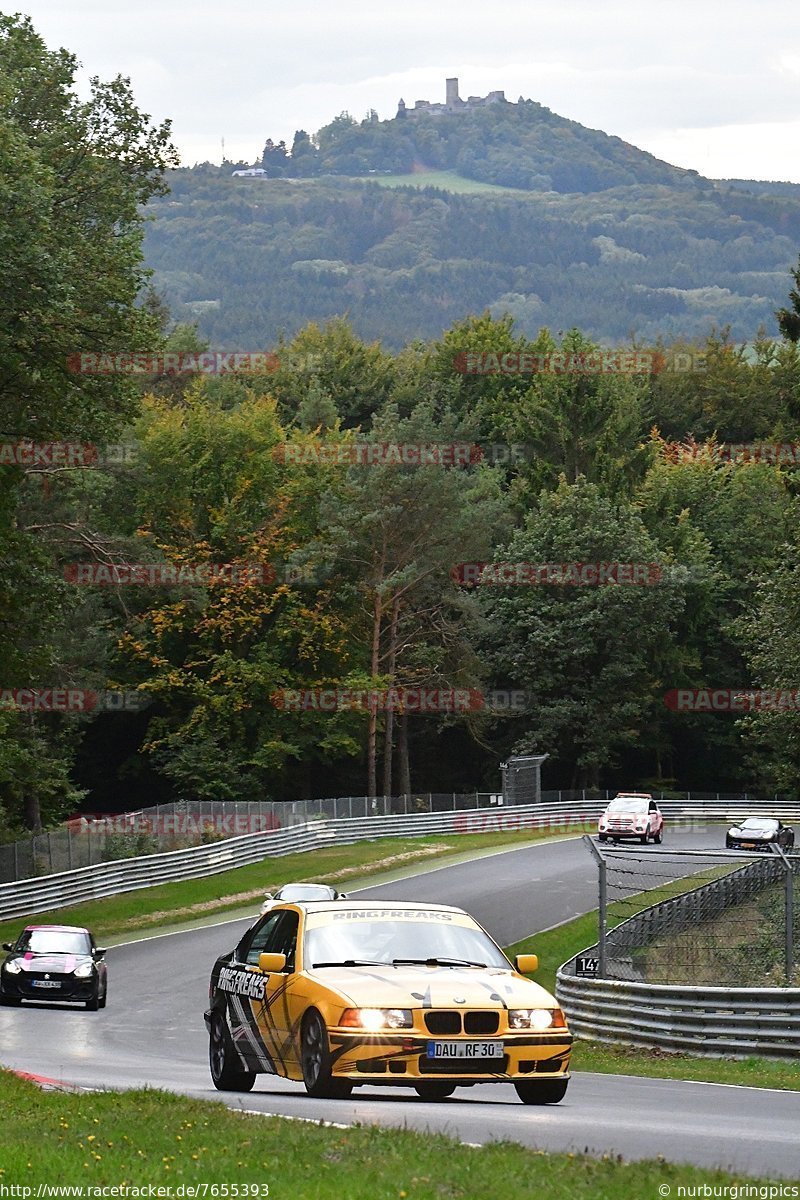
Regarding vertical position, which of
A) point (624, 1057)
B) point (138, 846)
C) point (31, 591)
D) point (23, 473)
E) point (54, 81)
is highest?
point (54, 81)

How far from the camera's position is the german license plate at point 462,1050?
452 inches

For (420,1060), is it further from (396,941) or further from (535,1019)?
(396,941)

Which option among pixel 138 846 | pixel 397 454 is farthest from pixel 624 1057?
pixel 397 454

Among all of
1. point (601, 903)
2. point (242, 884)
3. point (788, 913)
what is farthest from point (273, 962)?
point (242, 884)

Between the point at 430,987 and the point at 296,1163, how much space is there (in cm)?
311

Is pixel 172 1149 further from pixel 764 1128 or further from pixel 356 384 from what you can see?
pixel 356 384

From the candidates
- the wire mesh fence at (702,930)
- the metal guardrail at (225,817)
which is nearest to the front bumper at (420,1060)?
the wire mesh fence at (702,930)

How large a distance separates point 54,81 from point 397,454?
34625mm

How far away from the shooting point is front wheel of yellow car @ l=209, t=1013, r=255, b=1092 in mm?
13641

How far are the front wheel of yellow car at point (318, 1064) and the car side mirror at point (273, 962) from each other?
58cm

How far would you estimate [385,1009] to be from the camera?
11.5m

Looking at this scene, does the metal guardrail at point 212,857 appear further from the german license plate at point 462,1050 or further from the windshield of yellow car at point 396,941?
the german license plate at point 462,1050

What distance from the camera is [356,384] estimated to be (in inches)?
4013

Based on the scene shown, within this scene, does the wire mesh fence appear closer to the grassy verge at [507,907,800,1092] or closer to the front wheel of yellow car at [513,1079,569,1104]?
the grassy verge at [507,907,800,1092]
